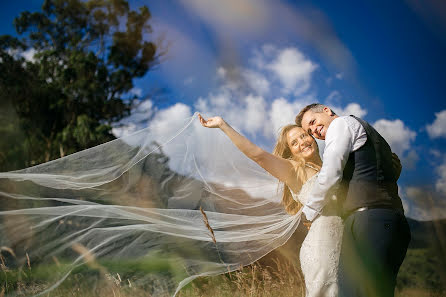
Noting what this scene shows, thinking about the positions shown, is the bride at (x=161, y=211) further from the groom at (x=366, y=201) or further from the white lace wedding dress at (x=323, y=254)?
the groom at (x=366, y=201)

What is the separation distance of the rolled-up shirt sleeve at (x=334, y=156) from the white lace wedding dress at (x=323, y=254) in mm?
266

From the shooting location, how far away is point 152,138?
2.92 meters

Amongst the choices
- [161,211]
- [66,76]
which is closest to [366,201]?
Result: [161,211]

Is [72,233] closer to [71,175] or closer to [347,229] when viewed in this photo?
[71,175]

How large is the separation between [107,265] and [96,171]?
2.31ft

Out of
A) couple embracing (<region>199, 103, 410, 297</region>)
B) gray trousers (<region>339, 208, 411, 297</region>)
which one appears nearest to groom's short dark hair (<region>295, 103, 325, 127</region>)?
couple embracing (<region>199, 103, 410, 297</region>)

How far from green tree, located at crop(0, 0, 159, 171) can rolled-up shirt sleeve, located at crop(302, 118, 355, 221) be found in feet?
26.8

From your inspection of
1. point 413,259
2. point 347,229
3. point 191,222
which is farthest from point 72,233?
point 413,259

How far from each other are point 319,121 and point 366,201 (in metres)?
0.68

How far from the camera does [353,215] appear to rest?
6.65ft

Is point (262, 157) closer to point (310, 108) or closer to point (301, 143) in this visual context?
point (301, 143)

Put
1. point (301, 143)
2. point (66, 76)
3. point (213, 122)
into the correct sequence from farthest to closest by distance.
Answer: point (66, 76), point (301, 143), point (213, 122)

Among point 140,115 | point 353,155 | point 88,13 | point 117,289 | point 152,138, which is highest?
point 88,13

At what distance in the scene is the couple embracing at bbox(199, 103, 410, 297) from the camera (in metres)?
1.93
